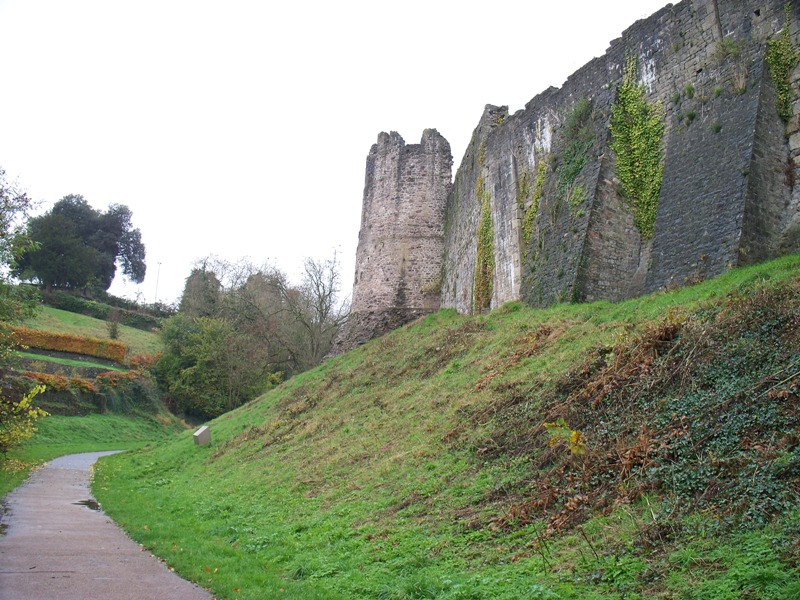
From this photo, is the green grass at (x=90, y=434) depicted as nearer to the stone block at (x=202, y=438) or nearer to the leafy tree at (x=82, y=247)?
the stone block at (x=202, y=438)

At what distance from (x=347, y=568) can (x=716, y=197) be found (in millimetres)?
9057

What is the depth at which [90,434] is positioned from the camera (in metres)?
27.1

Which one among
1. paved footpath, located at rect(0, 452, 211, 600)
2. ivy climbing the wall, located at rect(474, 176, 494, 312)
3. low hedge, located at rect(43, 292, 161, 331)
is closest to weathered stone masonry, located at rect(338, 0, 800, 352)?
ivy climbing the wall, located at rect(474, 176, 494, 312)

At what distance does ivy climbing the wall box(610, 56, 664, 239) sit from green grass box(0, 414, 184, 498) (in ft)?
53.4

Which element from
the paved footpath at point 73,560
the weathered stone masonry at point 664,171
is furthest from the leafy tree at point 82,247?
the paved footpath at point 73,560

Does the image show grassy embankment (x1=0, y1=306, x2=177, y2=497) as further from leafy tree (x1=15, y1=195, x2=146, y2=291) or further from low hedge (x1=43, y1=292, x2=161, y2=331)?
leafy tree (x1=15, y1=195, x2=146, y2=291)

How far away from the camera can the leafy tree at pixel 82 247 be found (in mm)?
44469

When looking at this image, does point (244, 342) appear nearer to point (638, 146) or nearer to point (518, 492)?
point (638, 146)

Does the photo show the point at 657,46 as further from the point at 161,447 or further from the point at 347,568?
the point at 161,447

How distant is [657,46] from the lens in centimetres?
1342

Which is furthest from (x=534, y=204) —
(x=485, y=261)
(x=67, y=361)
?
(x=67, y=361)

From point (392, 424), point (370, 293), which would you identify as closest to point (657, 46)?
point (392, 424)

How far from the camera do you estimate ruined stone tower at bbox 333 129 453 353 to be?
26484mm

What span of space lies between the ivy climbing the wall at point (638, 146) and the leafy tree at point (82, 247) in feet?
125
